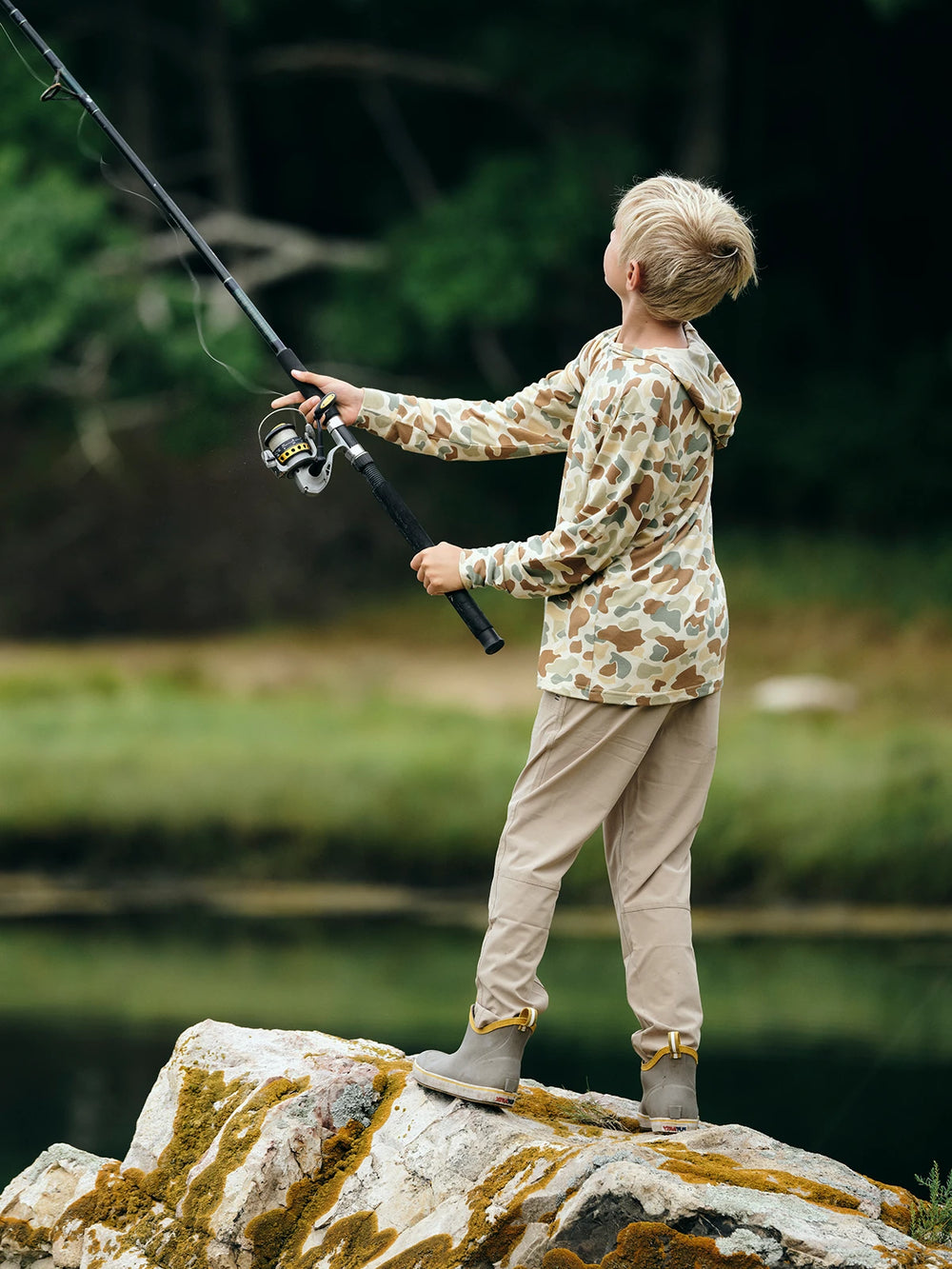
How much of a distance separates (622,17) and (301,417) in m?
9.59

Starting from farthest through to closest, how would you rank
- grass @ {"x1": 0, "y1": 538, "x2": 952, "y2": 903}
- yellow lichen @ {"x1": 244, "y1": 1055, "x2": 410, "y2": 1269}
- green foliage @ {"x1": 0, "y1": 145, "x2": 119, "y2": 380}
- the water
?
green foliage @ {"x1": 0, "y1": 145, "x2": 119, "y2": 380} < grass @ {"x1": 0, "y1": 538, "x2": 952, "y2": 903} < the water < yellow lichen @ {"x1": 244, "y1": 1055, "x2": 410, "y2": 1269}

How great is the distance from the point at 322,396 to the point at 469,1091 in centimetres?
123

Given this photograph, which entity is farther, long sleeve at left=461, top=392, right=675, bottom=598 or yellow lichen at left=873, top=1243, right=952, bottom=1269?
long sleeve at left=461, top=392, right=675, bottom=598

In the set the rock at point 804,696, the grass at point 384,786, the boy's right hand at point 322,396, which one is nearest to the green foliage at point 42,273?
the grass at point 384,786

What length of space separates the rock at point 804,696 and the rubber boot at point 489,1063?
6570 mm

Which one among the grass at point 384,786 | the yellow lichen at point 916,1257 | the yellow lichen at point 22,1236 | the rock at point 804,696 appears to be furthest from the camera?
the rock at point 804,696

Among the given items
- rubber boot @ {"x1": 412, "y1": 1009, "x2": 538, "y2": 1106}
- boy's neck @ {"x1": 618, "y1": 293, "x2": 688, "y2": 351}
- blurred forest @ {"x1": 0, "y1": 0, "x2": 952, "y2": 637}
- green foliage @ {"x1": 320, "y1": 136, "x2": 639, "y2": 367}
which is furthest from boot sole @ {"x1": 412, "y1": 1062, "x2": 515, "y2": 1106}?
green foliage @ {"x1": 320, "y1": 136, "x2": 639, "y2": 367}

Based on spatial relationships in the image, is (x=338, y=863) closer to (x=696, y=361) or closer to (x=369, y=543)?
(x=369, y=543)

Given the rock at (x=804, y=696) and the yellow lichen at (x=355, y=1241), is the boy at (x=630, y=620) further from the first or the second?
the rock at (x=804, y=696)

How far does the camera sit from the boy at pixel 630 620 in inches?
110

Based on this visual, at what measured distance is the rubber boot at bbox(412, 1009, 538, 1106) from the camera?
2.90 metres

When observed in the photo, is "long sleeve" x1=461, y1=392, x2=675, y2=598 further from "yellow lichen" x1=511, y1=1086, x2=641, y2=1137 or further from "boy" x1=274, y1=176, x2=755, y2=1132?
"yellow lichen" x1=511, y1=1086, x2=641, y2=1137

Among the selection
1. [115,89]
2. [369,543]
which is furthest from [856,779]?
[115,89]

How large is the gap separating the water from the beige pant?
7.29ft
